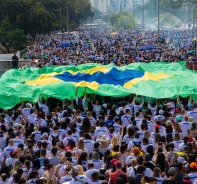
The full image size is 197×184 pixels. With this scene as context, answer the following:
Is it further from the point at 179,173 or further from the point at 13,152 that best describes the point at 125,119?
the point at 179,173

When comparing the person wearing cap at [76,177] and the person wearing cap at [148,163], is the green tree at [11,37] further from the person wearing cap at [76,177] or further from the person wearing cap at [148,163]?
the person wearing cap at [76,177]

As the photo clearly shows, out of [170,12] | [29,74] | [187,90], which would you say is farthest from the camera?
[170,12]

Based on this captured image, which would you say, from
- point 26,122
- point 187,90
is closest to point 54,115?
point 26,122

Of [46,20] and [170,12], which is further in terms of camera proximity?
[170,12]

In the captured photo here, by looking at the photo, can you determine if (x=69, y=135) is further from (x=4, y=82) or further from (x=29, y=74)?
(x=29, y=74)

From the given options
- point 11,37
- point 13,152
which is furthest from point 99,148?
point 11,37

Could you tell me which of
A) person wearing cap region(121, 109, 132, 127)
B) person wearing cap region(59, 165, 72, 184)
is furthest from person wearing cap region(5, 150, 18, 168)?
person wearing cap region(121, 109, 132, 127)

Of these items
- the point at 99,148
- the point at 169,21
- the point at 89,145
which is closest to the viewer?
the point at 99,148

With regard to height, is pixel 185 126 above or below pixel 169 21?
below
